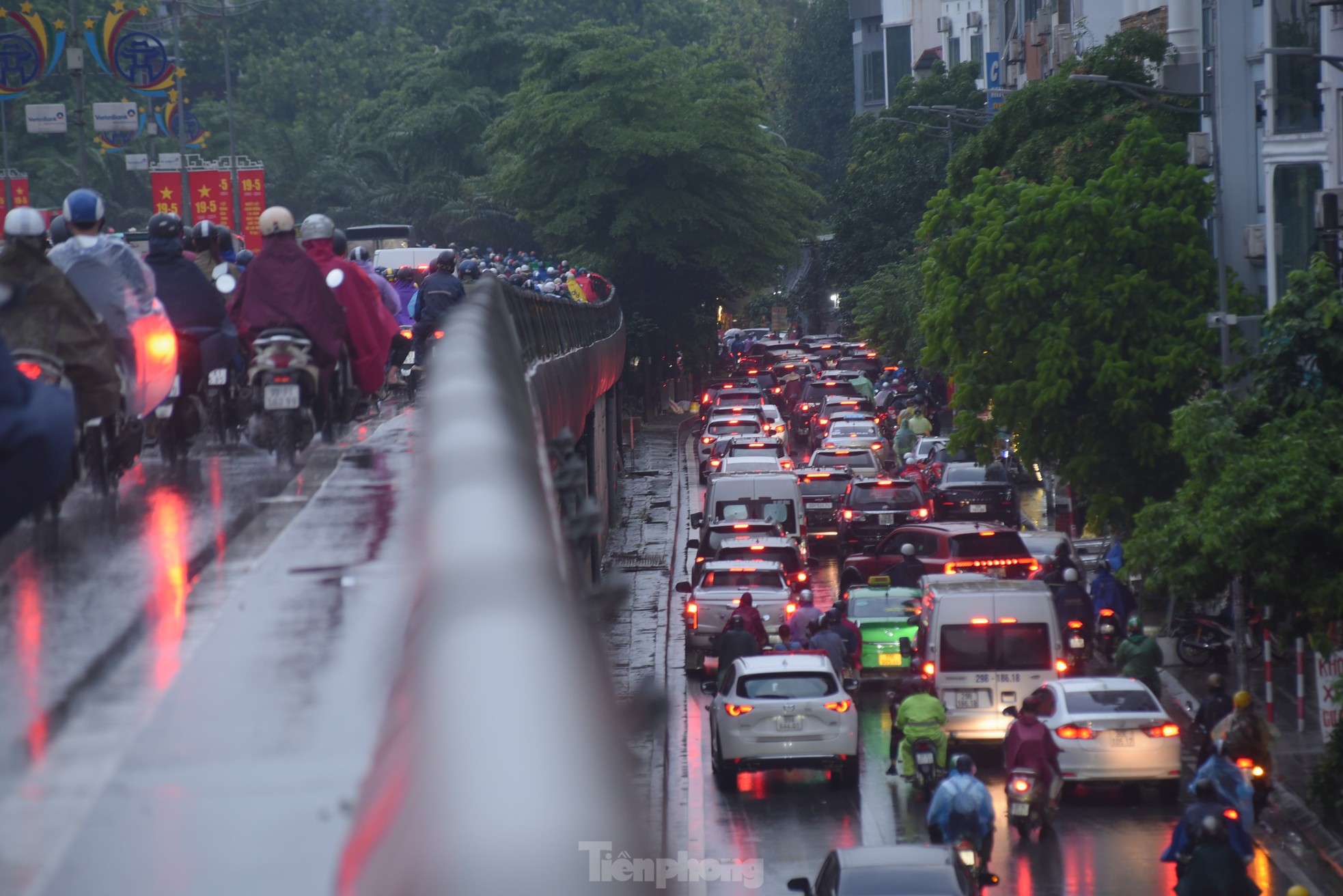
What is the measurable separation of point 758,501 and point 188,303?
22.8 metres

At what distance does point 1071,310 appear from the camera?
2686cm

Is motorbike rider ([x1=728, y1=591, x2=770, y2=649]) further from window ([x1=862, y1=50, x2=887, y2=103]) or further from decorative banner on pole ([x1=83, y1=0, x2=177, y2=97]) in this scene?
window ([x1=862, y1=50, x2=887, y2=103])

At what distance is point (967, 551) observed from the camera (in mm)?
27969

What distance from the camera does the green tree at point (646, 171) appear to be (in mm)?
60062

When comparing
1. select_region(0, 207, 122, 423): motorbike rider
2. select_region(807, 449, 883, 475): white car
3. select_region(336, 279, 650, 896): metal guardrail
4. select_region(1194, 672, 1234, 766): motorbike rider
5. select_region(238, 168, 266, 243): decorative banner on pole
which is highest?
select_region(238, 168, 266, 243): decorative banner on pole

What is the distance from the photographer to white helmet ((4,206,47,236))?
28.5 ft

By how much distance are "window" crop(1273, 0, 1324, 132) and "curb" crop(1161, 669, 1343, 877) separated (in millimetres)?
12050

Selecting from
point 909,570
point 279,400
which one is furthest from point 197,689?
point 909,570

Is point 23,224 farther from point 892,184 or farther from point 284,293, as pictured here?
point 892,184

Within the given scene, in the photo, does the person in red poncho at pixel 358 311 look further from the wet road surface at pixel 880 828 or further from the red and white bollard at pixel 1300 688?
the red and white bollard at pixel 1300 688

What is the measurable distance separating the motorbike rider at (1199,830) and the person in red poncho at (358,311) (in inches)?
256

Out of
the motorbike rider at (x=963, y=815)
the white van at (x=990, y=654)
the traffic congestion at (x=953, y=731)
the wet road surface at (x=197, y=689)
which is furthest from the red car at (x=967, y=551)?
the wet road surface at (x=197, y=689)

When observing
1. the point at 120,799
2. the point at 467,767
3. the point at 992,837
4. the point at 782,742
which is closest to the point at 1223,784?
the point at 992,837

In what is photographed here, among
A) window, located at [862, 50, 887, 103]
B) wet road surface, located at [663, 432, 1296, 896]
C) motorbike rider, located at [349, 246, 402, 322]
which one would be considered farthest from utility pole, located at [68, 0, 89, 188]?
window, located at [862, 50, 887, 103]
